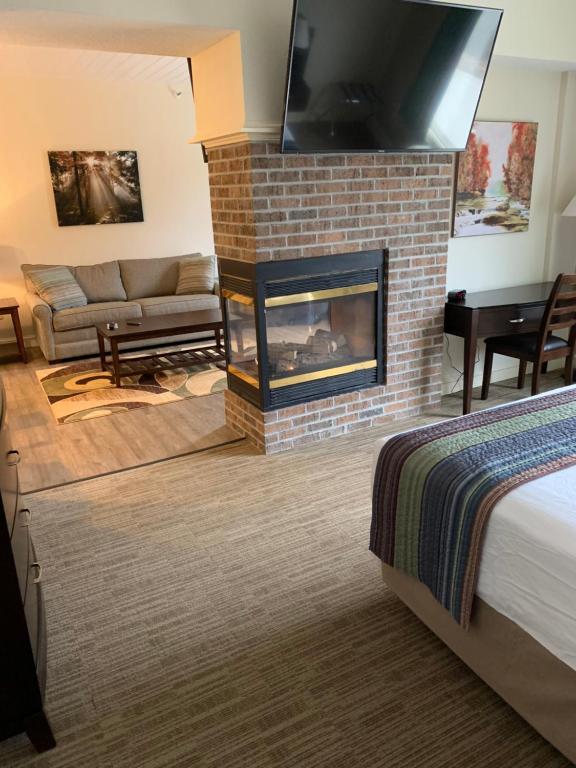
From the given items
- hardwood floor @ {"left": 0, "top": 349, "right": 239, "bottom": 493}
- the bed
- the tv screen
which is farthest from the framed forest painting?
the bed

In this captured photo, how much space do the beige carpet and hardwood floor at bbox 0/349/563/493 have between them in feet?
1.11

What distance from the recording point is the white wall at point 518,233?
3.91 meters

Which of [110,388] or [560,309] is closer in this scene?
[560,309]

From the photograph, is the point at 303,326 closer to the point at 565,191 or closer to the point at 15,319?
the point at 565,191

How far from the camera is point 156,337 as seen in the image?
16.3 feet

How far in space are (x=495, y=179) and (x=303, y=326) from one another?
1.77 metres

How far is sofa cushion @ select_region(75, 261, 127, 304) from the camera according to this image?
5.93 meters

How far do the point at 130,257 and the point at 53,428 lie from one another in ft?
10.0

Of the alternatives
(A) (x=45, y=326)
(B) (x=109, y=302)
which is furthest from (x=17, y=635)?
(B) (x=109, y=302)

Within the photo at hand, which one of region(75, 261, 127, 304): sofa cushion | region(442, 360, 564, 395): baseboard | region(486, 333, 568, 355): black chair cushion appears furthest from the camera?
region(75, 261, 127, 304): sofa cushion

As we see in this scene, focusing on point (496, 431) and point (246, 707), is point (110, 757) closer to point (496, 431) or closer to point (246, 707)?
point (246, 707)

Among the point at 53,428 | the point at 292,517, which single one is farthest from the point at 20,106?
the point at 292,517

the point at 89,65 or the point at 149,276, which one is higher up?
the point at 89,65

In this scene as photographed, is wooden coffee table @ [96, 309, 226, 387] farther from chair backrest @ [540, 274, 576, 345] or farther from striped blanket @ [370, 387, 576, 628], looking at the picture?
striped blanket @ [370, 387, 576, 628]
